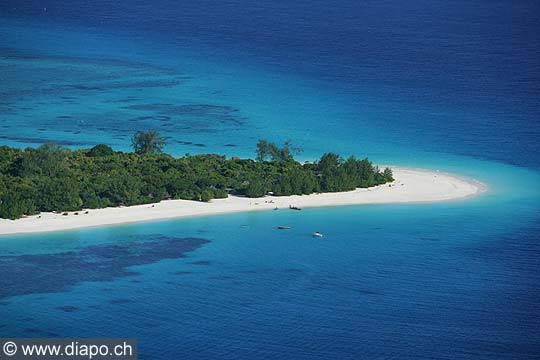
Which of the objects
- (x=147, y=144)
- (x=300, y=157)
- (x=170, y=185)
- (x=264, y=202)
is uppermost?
(x=147, y=144)

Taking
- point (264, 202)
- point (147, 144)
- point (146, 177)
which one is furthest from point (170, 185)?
point (147, 144)

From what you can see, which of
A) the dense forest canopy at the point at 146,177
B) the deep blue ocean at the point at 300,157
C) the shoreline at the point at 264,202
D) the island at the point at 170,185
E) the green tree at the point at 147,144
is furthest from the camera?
the green tree at the point at 147,144

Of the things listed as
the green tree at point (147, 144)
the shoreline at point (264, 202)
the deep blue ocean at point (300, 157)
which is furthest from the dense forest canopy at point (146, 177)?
the deep blue ocean at point (300, 157)

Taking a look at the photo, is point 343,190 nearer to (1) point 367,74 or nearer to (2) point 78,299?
(2) point 78,299

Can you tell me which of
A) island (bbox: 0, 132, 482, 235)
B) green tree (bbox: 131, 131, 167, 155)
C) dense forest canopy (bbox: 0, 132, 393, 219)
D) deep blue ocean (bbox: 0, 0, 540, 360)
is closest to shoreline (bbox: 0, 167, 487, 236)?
island (bbox: 0, 132, 482, 235)

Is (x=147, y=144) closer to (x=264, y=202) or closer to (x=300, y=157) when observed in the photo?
(x=300, y=157)

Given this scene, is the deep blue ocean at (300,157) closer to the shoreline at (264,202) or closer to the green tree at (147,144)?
the shoreline at (264,202)

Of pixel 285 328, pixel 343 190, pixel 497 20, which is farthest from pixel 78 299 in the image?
pixel 497 20
